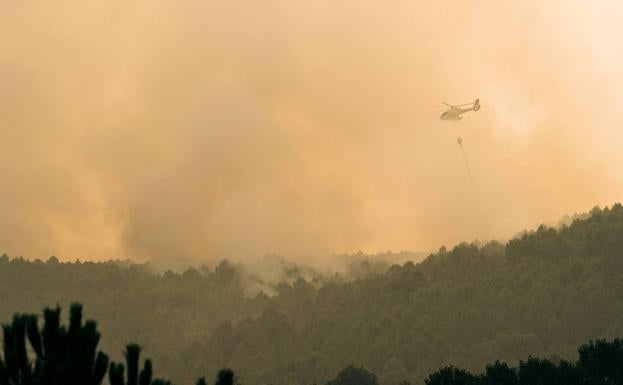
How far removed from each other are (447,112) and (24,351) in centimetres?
16792

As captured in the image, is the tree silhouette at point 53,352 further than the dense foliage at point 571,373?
No

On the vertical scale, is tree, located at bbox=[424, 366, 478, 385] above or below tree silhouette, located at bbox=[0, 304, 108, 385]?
above

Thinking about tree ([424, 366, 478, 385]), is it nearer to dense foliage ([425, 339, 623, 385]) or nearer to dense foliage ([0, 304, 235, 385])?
dense foliage ([425, 339, 623, 385])

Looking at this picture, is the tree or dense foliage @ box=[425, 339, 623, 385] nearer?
the tree

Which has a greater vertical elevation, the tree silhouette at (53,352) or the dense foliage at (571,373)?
the dense foliage at (571,373)

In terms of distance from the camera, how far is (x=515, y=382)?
132 metres

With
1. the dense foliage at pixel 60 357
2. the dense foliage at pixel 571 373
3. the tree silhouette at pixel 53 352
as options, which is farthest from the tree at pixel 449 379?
the tree silhouette at pixel 53 352

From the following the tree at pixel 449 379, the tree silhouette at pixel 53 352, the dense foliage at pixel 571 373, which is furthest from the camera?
the dense foliage at pixel 571 373

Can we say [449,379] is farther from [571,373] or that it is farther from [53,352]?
[53,352]

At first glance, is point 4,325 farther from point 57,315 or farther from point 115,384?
point 115,384

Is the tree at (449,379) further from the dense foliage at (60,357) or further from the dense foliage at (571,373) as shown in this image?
the dense foliage at (60,357)

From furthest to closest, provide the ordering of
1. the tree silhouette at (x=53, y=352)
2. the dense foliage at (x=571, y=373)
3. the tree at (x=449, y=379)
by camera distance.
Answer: the dense foliage at (x=571, y=373)
the tree at (x=449, y=379)
the tree silhouette at (x=53, y=352)

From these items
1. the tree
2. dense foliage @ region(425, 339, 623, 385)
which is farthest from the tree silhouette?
dense foliage @ region(425, 339, 623, 385)

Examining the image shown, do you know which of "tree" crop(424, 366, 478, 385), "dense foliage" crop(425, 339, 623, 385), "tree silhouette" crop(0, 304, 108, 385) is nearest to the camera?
"tree silhouette" crop(0, 304, 108, 385)
